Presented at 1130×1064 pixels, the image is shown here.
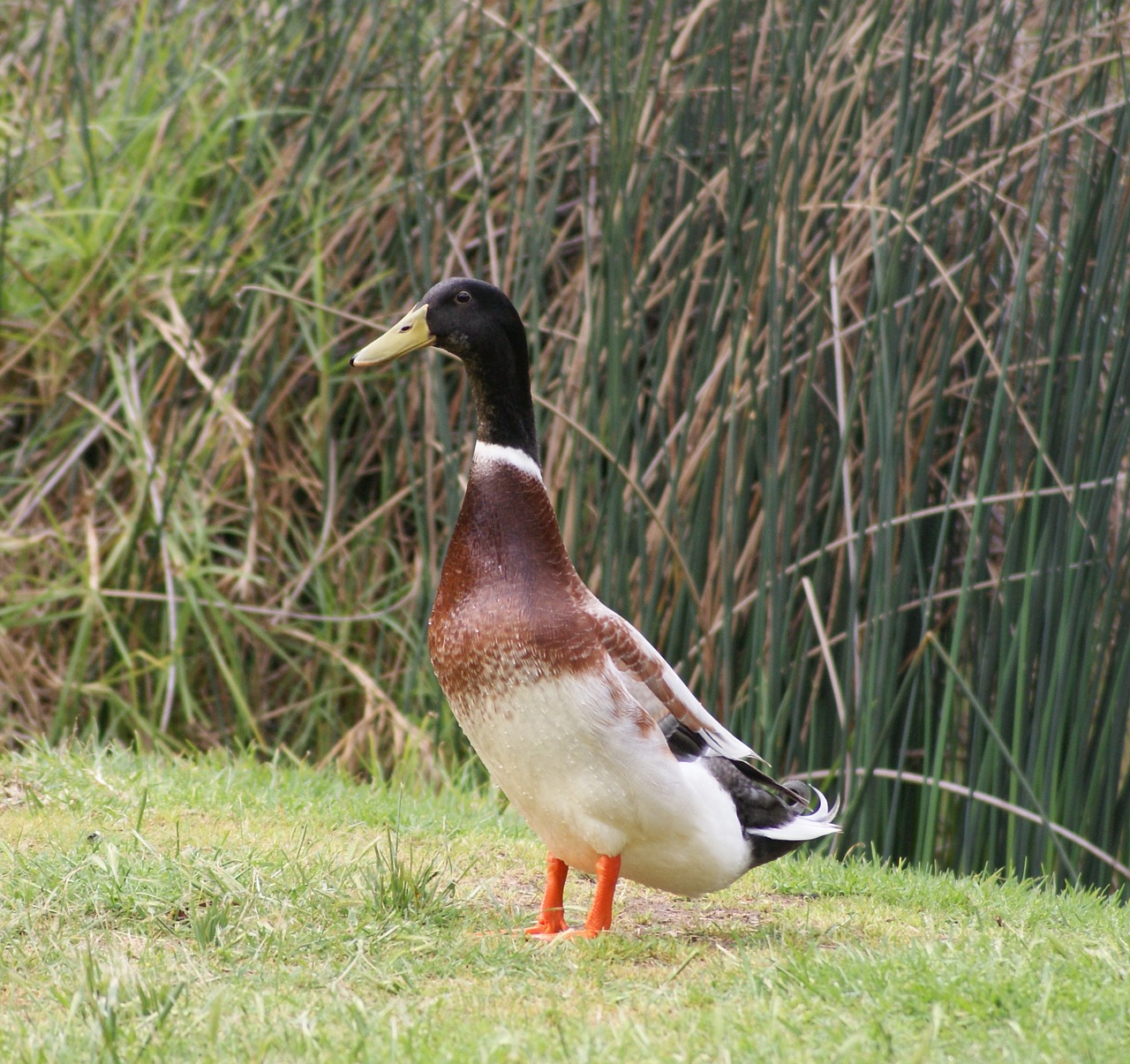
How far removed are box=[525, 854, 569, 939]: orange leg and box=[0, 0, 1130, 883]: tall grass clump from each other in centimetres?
107

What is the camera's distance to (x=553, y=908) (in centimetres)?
262

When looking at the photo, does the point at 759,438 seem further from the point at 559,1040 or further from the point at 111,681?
the point at 111,681

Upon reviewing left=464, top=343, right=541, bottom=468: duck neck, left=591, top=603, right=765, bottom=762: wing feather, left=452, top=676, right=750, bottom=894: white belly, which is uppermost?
left=464, top=343, right=541, bottom=468: duck neck

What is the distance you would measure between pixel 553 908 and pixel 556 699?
16.6 inches

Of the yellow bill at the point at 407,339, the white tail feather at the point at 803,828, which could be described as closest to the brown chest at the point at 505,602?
the yellow bill at the point at 407,339

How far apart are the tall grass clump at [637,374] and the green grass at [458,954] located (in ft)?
2.00

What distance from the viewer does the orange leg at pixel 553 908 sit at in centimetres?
260

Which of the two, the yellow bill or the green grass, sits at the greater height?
the yellow bill

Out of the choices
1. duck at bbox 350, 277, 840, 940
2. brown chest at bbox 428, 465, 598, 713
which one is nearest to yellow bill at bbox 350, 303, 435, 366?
duck at bbox 350, 277, 840, 940

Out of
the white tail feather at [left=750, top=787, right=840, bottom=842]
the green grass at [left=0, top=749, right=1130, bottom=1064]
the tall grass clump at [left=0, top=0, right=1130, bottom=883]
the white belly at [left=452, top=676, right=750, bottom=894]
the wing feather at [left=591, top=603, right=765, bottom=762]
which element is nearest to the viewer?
the green grass at [left=0, top=749, right=1130, bottom=1064]

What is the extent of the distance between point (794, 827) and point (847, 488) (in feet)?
4.09

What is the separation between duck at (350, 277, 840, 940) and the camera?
250 centimetres

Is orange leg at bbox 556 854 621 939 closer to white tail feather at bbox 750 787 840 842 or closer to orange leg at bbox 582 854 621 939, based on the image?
orange leg at bbox 582 854 621 939

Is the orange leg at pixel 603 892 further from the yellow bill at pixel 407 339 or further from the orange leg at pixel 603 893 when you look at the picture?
the yellow bill at pixel 407 339
